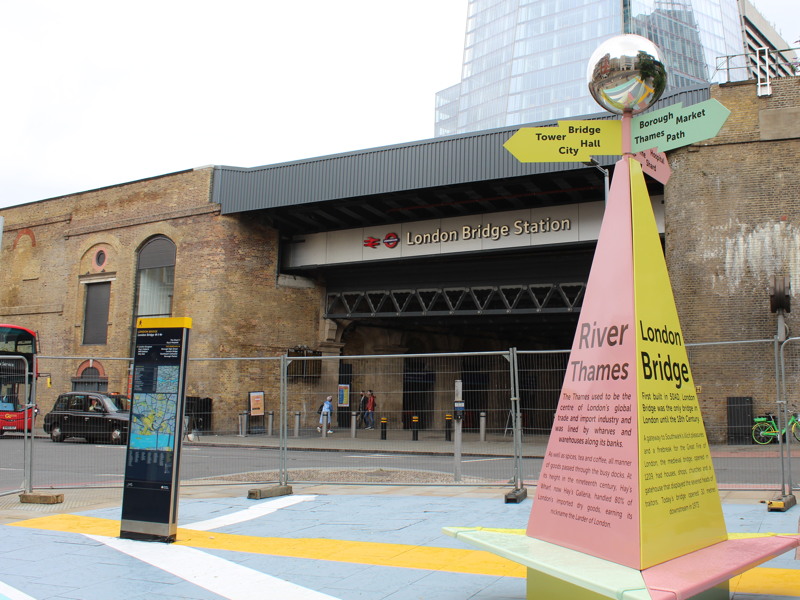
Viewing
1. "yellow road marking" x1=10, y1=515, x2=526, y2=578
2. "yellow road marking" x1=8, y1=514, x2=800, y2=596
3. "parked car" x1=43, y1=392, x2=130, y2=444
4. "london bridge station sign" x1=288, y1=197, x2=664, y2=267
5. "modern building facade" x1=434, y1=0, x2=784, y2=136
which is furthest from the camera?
"modern building facade" x1=434, y1=0, x2=784, y2=136

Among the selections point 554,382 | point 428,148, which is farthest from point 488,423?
point 428,148

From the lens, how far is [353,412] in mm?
14711

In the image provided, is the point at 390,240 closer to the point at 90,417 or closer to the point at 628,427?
the point at 90,417

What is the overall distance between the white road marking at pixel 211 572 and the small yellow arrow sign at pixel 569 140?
3424mm

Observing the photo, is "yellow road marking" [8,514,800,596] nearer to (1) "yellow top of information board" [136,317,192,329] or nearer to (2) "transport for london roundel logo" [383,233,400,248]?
(1) "yellow top of information board" [136,317,192,329]

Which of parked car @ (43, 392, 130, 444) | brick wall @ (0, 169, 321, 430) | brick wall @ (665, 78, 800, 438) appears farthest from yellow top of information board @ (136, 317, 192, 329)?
brick wall @ (0, 169, 321, 430)

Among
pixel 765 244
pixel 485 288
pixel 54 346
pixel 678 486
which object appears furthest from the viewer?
pixel 54 346

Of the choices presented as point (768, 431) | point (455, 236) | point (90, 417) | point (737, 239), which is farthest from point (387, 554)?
point (455, 236)

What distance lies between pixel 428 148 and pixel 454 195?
6.18 ft

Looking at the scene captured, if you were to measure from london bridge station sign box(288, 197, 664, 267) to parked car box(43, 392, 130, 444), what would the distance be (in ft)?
29.0

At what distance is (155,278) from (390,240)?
969 centimetres

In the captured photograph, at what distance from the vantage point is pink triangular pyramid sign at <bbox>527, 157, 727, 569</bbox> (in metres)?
4.05

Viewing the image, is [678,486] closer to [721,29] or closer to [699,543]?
[699,543]

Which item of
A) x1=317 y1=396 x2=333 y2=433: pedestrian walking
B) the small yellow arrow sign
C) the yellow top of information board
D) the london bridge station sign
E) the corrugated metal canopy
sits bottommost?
x1=317 y1=396 x2=333 y2=433: pedestrian walking
